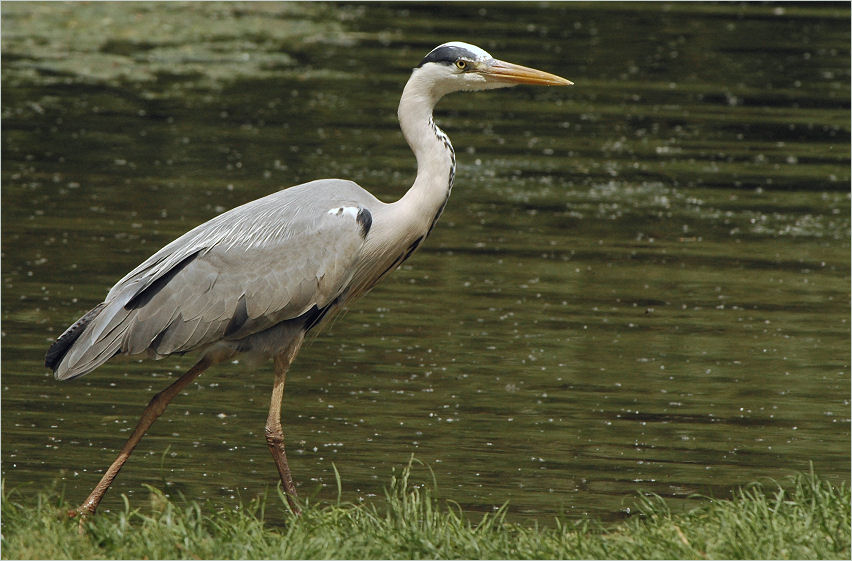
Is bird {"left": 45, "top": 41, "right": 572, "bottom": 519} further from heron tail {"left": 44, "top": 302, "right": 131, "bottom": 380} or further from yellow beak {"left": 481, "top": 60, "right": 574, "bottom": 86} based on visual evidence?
yellow beak {"left": 481, "top": 60, "right": 574, "bottom": 86}

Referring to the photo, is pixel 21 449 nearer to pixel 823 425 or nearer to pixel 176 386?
pixel 176 386

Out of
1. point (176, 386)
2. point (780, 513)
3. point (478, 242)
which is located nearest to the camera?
point (780, 513)

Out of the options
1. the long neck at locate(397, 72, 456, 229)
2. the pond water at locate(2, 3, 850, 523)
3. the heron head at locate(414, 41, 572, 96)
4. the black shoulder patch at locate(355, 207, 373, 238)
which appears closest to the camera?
the black shoulder patch at locate(355, 207, 373, 238)

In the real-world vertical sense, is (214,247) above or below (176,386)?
above

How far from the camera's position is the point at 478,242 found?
1198 cm

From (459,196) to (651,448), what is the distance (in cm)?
579

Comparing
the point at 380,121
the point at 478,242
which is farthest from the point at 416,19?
the point at 478,242

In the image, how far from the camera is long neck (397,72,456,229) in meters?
6.69

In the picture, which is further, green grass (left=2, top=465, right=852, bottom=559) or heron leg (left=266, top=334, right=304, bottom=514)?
heron leg (left=266, top=334, right=304, bottom=514)

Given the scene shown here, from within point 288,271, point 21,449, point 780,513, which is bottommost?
point 21,449

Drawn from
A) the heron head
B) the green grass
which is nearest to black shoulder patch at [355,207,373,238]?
the heron head

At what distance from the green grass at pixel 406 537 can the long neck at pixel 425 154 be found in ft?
5.32

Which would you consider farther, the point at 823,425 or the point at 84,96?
the point at 84,96

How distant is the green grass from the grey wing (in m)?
1.10
